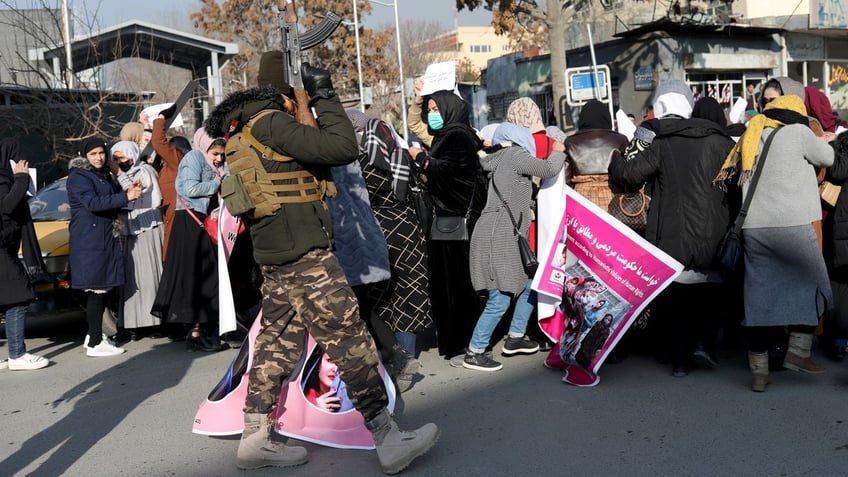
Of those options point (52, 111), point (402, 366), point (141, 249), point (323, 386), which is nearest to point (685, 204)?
point (402, 366)

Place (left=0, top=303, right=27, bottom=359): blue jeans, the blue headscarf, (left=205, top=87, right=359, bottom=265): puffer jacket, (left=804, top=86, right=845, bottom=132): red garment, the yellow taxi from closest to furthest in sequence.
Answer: (left=205, top=87, right=359, bottom=265): puffer jacket, the blue headscarf, (left=804, top=86, right=845, bottom=132): red garment, (left=0, top=303, right=27, bottom=359): blue jeans, the yellow taxi

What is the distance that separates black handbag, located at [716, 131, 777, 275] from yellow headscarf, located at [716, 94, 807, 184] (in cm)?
5

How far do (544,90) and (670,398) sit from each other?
2391 cm

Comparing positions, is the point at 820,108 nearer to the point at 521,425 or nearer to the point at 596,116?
the point at 596,116

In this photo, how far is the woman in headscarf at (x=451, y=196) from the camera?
6223 millimetres

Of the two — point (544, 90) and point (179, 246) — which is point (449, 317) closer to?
point (179, 246)

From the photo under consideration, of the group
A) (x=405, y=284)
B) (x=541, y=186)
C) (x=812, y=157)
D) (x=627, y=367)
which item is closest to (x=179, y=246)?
(x=405, y=284)

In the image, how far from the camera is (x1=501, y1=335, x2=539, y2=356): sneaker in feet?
21.9

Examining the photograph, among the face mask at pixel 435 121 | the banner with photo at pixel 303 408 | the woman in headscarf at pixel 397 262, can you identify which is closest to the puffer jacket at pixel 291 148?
the banner with photo at pixel 303 408

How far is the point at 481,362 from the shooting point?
21.0 feet

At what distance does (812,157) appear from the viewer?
17.6ft

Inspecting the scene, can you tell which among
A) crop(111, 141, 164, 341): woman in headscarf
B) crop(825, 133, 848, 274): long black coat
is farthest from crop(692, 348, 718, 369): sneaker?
crop(111, 141, 164, 341): woman in headscarf

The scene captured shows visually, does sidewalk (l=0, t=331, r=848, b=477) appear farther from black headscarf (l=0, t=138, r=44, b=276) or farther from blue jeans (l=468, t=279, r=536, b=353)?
black headscarf (l=0, t=138, r=44, b=276)

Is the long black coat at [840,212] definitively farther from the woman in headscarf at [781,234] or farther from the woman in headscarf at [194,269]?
the woman in headscarf at [194,269]
